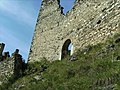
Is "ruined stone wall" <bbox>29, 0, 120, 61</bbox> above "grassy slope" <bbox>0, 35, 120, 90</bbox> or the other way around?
above

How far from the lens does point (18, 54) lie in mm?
12359

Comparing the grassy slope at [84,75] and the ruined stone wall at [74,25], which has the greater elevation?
the ruined stone wall at [74,25]

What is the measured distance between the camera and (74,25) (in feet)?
50.0

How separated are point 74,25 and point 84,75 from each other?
7.23 meters

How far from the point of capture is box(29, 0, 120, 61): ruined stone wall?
12.9 metres

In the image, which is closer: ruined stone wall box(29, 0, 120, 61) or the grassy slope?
the grassy slope

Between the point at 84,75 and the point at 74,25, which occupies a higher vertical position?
the point at 74,25

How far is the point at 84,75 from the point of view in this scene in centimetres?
823

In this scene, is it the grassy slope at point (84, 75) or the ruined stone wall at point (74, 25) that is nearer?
the grassy slope at point (84, 75)

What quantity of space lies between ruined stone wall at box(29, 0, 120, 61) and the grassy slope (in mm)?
1713

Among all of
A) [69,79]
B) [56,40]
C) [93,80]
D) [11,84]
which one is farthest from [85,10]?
[93,80]

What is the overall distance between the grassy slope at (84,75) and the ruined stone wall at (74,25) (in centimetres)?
171

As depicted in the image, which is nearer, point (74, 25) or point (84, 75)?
point (84, 75)

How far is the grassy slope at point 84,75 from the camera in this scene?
7.12m
